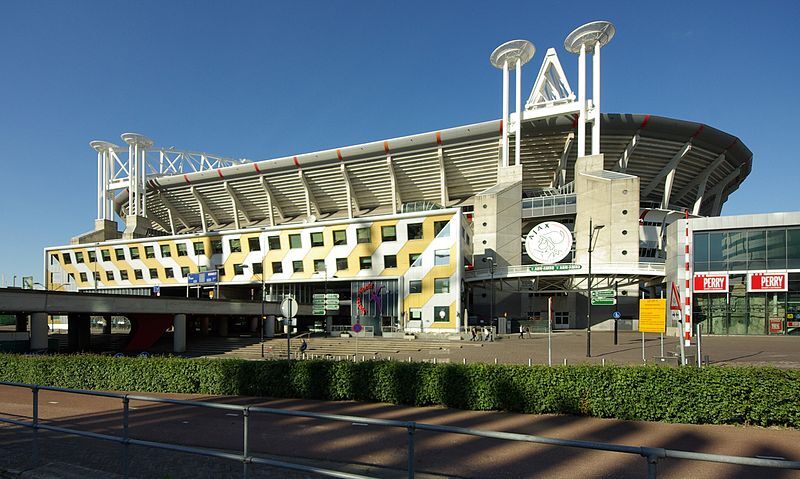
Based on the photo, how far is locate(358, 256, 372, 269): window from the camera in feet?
164

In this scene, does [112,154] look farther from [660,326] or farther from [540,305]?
[660,326]

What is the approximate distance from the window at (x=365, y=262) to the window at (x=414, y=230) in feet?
17.6

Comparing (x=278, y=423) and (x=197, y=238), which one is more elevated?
(x=197, y=238)

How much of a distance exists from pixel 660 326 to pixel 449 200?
5398 cm

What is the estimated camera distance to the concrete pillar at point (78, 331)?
41906 mm

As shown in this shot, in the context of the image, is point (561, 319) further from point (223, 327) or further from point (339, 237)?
point (223, 327)

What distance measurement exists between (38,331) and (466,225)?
4000cm

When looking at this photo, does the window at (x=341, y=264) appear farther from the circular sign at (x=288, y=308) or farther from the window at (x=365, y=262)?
the circular sign at (x=288, y=308)

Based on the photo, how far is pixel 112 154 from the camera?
280ft

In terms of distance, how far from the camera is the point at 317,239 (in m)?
52.7

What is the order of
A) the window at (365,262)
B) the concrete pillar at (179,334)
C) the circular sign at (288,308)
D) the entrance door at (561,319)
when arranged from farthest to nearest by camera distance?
1. the entrance door at (561,319)
2. the window at (365,262)
3. the concrete pillar at (179,334)
4. the circular sign at (288,308)

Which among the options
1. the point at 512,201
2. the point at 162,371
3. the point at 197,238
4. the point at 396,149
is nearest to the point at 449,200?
the point at 396,149

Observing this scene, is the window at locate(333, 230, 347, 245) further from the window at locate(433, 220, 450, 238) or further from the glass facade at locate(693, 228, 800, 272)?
the glass facade at locate(693, 228, 800, 272)

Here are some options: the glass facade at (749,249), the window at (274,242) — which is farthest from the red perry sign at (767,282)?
the window at (274,242)
